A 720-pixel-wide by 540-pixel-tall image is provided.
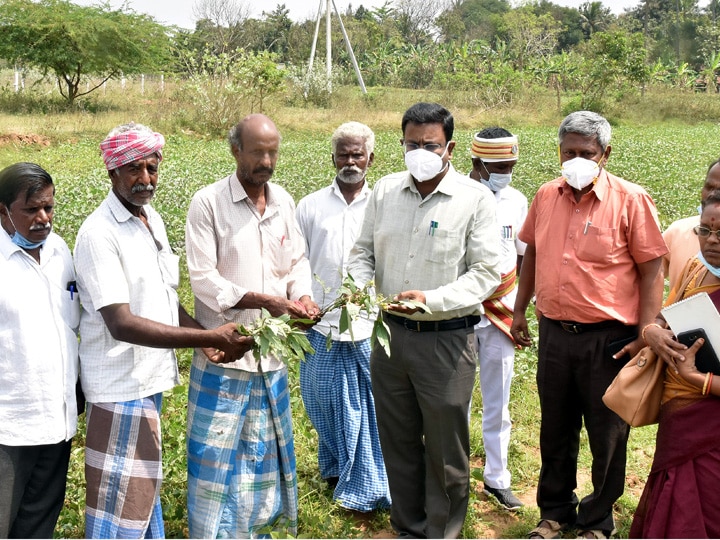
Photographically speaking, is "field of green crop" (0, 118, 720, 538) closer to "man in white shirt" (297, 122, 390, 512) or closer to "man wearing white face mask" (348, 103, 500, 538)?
"man in white shirt" (297, 122, 390, 512)

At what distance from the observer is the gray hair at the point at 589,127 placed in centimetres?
371

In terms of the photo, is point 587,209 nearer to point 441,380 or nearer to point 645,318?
point 645,318

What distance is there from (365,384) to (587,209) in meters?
1.55

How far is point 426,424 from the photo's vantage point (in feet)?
11.9

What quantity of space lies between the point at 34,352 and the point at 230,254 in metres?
0.97

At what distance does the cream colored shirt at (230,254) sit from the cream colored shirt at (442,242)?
470 millimetres

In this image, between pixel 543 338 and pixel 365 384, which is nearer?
pixel 543 338

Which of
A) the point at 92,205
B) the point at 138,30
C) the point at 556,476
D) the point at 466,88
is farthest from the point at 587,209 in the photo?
the point at 466,88

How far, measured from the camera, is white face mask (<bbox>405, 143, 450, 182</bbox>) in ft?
11.5

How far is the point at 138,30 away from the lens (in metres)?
25.9

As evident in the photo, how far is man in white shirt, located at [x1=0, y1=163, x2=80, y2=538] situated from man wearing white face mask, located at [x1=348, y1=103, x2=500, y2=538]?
4.52 feet

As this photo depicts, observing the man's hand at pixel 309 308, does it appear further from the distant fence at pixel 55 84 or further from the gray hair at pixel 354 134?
the distant fence at pixel 55 84

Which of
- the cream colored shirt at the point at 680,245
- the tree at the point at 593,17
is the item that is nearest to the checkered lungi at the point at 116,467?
the cream colored shirt at the point at 680,245

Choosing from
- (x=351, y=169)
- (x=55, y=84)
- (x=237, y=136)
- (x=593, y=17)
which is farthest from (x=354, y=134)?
(x=593, y=17)
